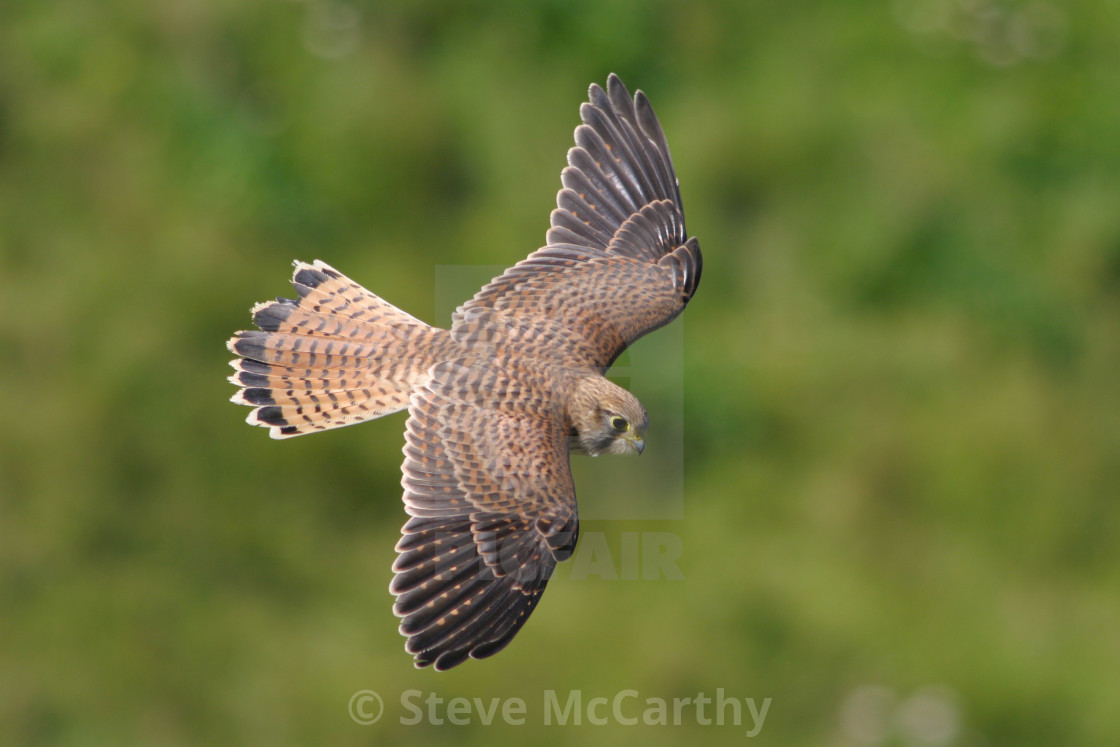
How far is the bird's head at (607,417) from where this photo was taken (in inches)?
255

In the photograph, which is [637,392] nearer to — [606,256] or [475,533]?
[606,256]

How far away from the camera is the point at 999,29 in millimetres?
18938

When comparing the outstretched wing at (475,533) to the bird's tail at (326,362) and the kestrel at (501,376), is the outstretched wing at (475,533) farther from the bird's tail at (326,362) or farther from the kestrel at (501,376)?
the bird's tail at (326,362)

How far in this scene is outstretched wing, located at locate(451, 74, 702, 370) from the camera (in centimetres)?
688

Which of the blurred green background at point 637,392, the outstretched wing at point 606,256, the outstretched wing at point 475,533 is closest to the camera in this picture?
the outstretched wing at point 475,533

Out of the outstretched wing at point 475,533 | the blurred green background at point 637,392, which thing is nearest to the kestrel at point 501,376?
the outstretched wing at point 475,533

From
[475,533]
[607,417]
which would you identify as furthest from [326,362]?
[607,417]

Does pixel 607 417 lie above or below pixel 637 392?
above

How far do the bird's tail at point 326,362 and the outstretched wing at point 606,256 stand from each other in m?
0.28

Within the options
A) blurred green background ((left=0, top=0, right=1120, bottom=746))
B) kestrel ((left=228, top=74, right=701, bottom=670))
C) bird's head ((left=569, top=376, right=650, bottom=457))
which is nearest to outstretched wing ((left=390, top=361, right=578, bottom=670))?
kestrel ((left=228, top=74, right=701, bottom=670))

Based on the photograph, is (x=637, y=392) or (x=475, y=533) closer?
(x=475, y=533)

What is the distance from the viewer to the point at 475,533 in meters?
5.97

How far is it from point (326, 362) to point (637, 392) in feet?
27.0

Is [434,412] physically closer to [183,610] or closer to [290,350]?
[290,350]
